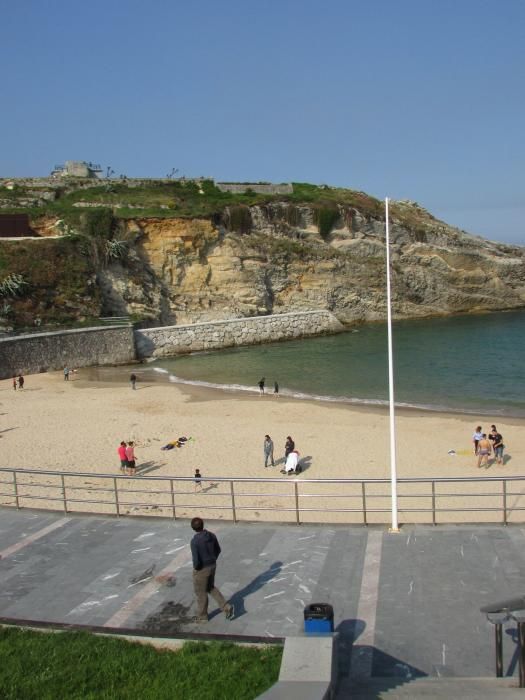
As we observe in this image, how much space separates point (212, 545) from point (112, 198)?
55.6m

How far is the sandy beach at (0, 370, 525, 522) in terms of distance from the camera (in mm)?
16297

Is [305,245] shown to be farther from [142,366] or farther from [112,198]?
[142,366]

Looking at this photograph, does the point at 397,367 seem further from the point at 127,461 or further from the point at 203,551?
the point at 203,551

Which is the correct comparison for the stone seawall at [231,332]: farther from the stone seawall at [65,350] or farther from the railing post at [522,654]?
the railing post at [522,654]

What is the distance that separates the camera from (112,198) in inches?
2280

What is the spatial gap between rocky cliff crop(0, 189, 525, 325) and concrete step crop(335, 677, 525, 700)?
42.1 m

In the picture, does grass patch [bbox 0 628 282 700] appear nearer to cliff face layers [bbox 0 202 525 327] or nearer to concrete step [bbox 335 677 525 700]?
concrete step [bbox 335 677 525 700]

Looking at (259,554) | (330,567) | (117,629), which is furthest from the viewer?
(259,554)

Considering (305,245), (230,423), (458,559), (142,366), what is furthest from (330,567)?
(305,245)

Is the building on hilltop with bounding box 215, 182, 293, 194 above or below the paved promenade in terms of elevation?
above

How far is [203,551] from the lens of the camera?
663cm

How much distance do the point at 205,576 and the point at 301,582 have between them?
1.32m

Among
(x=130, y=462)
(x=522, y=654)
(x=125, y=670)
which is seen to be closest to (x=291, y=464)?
(x=130, y=462)

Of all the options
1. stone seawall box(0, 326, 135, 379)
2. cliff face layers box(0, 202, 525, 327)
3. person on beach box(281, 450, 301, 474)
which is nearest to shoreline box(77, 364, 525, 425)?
stone seawall box(0, 326, 135, 379)
